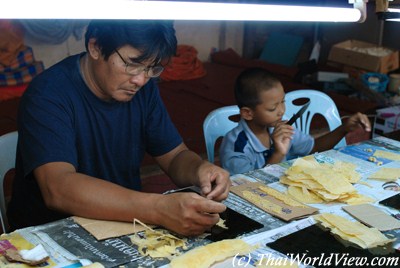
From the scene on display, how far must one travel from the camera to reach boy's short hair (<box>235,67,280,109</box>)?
2.12m

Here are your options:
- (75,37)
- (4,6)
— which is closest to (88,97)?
(4,6)

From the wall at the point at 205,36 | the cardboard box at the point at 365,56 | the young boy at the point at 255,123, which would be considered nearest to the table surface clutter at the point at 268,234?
the young boy at the point at 255,123

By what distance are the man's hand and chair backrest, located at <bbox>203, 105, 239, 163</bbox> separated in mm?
1015

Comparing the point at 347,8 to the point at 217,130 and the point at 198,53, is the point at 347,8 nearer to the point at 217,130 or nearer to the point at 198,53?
the point at 217,130

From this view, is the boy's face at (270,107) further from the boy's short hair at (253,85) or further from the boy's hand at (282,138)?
the boy's hand at (282,138)

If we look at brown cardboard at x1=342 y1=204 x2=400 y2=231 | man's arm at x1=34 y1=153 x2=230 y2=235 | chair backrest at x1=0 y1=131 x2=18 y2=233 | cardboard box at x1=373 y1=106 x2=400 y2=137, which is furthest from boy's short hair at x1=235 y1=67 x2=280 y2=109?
cardboard box at x1=373 y1=106 x2=400 y2=137

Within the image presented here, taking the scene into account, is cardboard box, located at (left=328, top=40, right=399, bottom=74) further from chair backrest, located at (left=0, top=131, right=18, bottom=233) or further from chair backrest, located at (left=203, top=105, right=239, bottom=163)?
chair backrest, located at (left=0, top=131, right=18, bottom=233)

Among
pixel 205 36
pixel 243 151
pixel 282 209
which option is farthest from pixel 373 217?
pixel 205 36

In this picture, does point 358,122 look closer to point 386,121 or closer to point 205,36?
point 386,121

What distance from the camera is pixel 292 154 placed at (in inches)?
92.2

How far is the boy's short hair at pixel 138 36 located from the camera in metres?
1.49

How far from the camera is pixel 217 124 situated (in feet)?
7.80

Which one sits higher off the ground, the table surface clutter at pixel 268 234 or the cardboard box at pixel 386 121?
the table surface clutter at pixel 268 234

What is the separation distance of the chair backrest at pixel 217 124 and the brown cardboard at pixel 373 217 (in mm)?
954
